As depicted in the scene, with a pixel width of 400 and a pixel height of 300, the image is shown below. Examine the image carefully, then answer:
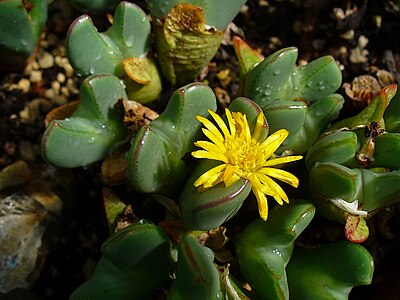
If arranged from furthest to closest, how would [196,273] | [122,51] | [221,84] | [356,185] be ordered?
1. [221,84]
2. [122,51]
3. [356,185]
4. [196,273]

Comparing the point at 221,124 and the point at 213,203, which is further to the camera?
the point at 221,124

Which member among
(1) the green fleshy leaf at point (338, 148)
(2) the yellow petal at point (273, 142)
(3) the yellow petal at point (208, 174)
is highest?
(3) the yellow petal at point (208, 174)

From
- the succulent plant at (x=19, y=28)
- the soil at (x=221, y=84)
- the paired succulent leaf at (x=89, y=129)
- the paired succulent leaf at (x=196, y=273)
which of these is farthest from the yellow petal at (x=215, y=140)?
the succulent plant at (x=19, y=28)

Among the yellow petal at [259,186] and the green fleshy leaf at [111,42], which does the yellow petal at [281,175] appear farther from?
the green fleshy leaf at [111,42]

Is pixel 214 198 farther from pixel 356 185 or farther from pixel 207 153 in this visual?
pixel 356 185

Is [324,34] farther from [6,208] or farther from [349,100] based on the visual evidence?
[6,208]

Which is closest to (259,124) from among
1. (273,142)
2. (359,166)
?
(273,142)
